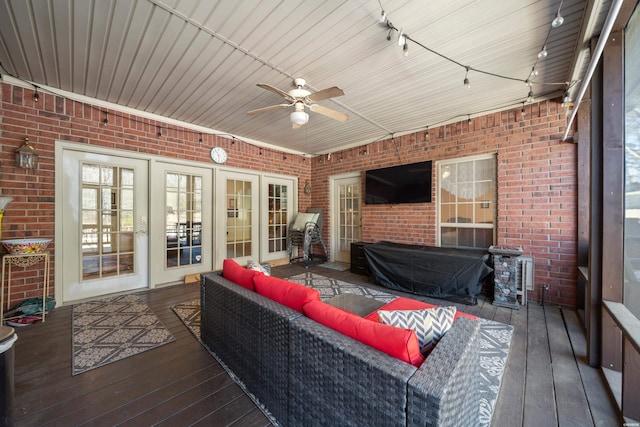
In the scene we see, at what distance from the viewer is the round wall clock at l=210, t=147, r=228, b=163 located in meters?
4.51

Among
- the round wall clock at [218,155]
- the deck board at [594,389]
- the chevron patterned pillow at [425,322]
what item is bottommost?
→ the deck board at [594,389]

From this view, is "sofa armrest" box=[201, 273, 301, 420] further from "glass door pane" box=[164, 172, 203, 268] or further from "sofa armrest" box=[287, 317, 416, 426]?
"glass door pane" box=[164, 172, 203, 268]

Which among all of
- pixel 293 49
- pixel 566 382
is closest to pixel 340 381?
pixel 566 382

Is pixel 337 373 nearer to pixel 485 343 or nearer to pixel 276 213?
pixel 485 343

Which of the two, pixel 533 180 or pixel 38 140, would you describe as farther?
pixel 533 180

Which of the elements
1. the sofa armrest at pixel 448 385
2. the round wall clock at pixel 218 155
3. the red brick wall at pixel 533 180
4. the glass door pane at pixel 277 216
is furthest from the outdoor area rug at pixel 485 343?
the round wall clock at pixel 218 155

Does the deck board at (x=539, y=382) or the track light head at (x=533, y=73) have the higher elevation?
the track light head at (x=533, y=73)

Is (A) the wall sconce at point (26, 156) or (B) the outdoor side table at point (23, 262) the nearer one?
(B) the outdoor side table at point (23, 262)

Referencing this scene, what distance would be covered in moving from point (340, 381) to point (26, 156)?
4122mm

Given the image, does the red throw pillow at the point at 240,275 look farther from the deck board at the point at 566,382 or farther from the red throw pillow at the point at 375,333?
the deck board at the point at 566,382

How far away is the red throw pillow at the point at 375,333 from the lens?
39.7 inches

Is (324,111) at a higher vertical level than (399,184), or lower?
higher

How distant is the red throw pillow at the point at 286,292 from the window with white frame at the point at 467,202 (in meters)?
3.37

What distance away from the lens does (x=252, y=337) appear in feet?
5.41
